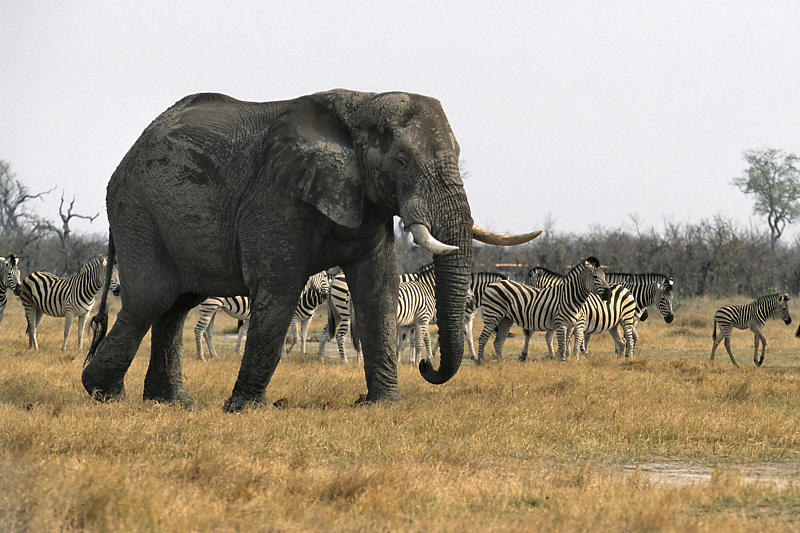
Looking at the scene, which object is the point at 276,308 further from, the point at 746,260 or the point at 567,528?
the point at 746,260

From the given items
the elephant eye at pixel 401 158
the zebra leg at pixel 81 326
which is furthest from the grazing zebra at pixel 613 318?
the elephant eye at pixel 401 158

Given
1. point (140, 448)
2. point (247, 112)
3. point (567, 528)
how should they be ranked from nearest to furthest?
point (567, 528)
point (140, 448)
point (247, 112)

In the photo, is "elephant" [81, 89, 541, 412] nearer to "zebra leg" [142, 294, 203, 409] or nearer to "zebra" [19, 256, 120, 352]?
"zebra leg" [142, 294, 203, 409]

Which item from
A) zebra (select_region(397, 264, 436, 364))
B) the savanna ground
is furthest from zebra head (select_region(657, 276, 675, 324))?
the savanna ground

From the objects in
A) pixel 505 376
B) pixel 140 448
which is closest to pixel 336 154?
pixel 140 448

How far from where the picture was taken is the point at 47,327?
68.6 feet

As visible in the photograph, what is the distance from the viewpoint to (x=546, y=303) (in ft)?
51.9

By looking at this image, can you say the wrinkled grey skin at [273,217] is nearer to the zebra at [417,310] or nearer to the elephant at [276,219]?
the elephant at [276,219]

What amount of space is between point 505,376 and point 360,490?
669 cm

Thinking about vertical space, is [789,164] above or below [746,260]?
above

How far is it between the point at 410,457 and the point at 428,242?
5.42 ft

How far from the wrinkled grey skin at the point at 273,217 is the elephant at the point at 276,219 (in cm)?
1

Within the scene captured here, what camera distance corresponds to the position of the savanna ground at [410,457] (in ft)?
13.6

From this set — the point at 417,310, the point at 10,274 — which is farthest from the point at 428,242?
the point at 10,274
